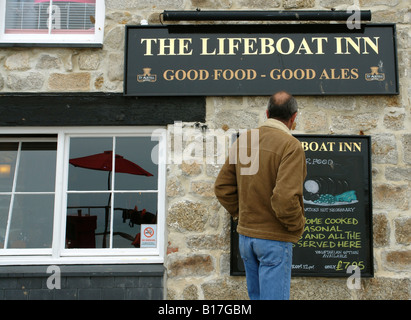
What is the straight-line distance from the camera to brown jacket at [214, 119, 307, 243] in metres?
2.37

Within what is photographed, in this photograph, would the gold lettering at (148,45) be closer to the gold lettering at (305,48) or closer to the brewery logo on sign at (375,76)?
the gold lettering at (305,48)

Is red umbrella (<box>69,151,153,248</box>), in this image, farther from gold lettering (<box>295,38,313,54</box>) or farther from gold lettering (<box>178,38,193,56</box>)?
gold lettering (<box>295,38,313,54</box>)

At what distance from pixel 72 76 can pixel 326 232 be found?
3052mm

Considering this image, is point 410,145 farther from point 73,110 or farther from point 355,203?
point 73,110

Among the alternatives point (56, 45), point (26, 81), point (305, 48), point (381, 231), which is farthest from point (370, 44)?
point (26, 81)

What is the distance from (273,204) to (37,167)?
9.48 ft

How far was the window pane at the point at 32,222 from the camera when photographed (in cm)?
409

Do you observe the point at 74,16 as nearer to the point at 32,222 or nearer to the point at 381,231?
the point at 32,222

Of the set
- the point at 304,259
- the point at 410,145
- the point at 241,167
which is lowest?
the point at 304,259

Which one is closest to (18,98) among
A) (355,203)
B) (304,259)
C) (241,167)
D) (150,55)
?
(150,55)

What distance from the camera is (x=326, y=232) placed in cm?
386

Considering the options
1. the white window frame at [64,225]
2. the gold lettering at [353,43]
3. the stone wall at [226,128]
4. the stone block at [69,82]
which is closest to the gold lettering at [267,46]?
the stone wall at [226,128]

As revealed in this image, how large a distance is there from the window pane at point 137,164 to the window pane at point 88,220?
0.24 metres

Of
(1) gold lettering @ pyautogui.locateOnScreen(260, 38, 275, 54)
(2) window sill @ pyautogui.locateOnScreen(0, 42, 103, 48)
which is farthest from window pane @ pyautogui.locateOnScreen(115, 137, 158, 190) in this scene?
(1) gold lettering @ pyautogui.locateOnScreen(260, 38, 275, 54)
